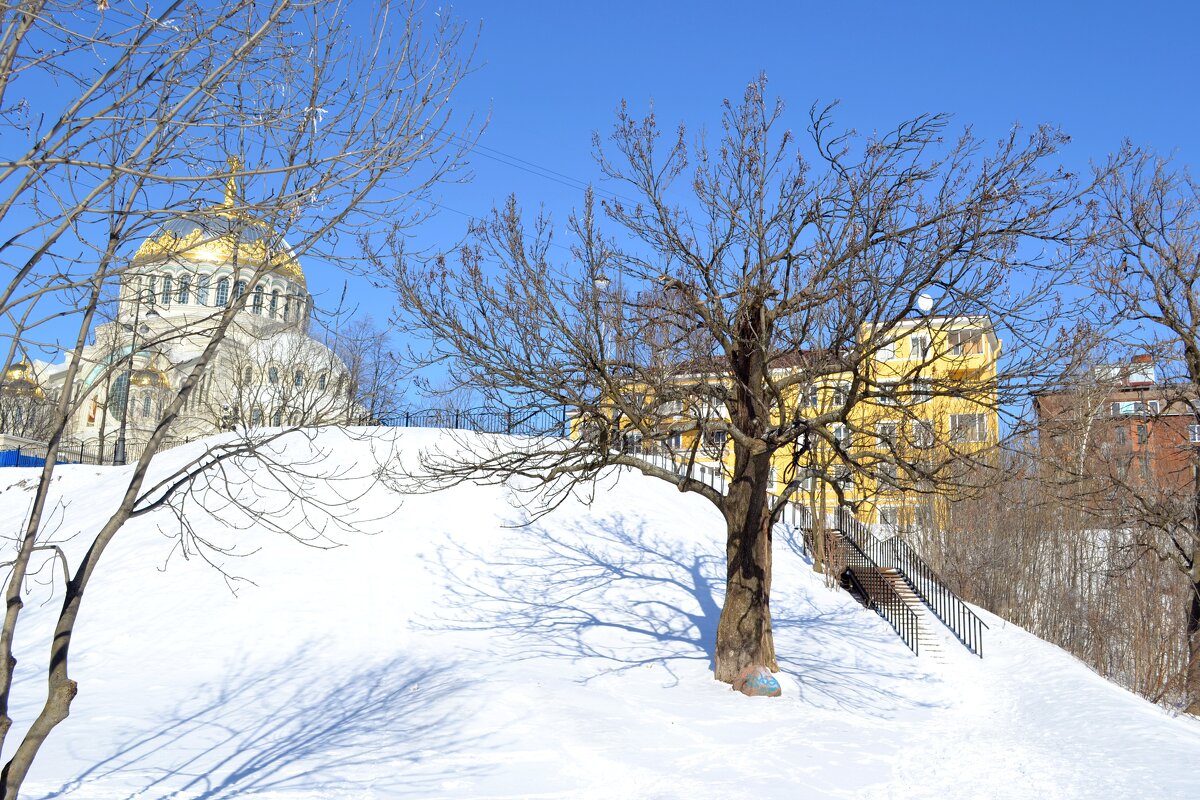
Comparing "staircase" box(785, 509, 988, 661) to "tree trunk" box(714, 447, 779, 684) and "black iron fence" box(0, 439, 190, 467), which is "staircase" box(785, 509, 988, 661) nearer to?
"tree trunk" box(714, 447, 779, 684)

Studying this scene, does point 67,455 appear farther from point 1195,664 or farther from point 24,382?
point 1195,664

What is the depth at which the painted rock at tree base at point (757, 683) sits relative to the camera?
40.9ft

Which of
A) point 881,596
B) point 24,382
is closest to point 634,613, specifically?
point 881,596

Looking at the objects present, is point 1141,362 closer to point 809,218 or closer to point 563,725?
point 809,218

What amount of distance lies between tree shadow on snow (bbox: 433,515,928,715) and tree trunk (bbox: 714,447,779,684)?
0.86 m

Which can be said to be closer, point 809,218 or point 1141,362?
point 809,218

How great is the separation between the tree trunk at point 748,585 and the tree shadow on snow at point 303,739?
3895 millimetres

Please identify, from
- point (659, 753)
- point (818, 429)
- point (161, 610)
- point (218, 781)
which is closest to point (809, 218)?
point (818, 429)

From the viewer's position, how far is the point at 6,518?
21.9 metres

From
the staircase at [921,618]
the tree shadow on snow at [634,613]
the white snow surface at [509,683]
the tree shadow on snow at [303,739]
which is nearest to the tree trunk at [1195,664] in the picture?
the white snow surface at [509,683]

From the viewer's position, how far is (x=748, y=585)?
1302 centimetres

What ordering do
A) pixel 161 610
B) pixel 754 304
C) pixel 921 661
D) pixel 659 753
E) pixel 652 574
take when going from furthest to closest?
pixel 652 574 < pixel 921 661 < pixel 161 610 < pixel 754 304 < pixel 659 753

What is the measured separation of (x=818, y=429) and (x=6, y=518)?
807 inches

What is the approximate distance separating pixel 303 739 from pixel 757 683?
6038 mm
